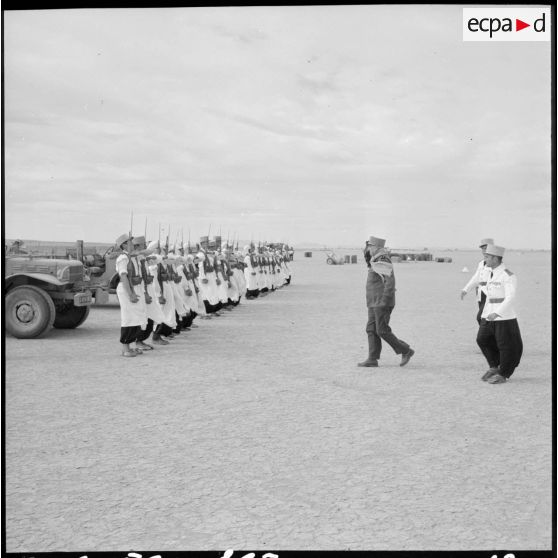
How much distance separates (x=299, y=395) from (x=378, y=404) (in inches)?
36.2

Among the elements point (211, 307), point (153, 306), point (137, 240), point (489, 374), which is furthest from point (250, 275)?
point (489, 374)

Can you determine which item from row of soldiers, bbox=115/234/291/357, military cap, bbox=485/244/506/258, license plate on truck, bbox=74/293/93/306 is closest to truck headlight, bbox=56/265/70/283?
license plate on truck, bbox=74/293/93/306

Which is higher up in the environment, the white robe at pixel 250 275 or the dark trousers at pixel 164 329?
the white robe at pixel 250 275

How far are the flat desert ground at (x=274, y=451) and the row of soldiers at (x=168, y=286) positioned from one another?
0.70 meters

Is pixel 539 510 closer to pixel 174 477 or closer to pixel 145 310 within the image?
pixel 174 477

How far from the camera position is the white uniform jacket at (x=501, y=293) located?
820 cm

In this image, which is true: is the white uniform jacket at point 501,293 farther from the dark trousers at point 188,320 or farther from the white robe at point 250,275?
the white robe at point 250,275

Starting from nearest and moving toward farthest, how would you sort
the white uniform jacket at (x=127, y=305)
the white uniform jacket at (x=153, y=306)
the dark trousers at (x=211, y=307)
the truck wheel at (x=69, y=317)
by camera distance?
the white uniform jacket at (x=127, y=305), the white uniform jacket at (x=153, y=306), the truck wheel at (x=69, y=317), the dark trousers at (x=211, y=307)

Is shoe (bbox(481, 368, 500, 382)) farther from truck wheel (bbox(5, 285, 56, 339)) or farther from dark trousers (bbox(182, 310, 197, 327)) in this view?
truck wheel (bbox(5, 285, 56, 339))

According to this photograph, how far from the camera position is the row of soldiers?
10.5 m

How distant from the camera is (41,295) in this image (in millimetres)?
12383

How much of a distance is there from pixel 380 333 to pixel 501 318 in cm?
176

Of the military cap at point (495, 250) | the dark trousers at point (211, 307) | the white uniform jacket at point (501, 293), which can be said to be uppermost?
the military cap at point (495, 250)

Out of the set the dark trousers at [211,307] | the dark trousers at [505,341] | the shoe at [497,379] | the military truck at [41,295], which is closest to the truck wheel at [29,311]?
the military truck at [41,295]
